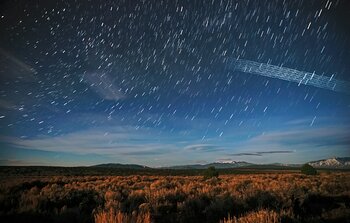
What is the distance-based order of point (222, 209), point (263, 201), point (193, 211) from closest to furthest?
1. point (222, 209)
2. point (193, 211)
3. point (263, 201)

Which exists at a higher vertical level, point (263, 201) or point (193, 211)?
point (263, 201)

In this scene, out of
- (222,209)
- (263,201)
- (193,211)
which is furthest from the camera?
(263,201)

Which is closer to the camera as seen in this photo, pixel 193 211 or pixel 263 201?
pixel 193 211

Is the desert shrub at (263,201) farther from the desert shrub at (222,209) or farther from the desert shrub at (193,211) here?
the desert shrub at (193,211)

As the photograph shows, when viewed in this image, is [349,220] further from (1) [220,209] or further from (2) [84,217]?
(2) [84,217]

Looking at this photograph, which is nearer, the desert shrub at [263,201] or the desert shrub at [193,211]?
the desert shrub at [193,211]

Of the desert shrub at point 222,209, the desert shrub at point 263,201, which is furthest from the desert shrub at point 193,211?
the desert shrub at point 263,201

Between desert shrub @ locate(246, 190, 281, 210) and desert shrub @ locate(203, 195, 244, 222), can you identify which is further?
desert shrub @ locate(246, 190, 281, 210)

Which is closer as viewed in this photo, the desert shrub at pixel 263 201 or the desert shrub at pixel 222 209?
the desert shrub at pixel 222 209

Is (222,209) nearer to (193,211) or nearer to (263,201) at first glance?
(193,211)

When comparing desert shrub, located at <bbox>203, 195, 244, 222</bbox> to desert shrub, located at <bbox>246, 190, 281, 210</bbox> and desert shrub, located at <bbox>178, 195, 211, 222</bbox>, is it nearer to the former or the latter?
desert shrub, located at <bbox>178, 195, 211, 222</bbox>

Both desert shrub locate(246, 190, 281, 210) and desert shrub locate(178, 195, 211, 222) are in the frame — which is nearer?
desert shrub locate(178, 195, 211, 222)

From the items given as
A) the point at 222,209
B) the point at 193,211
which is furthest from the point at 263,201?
the point at 193,211

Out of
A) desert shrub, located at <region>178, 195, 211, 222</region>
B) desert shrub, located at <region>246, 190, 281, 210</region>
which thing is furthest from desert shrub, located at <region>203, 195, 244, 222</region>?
desert shrub, located at <region>246, 190, 281, 210</region>
